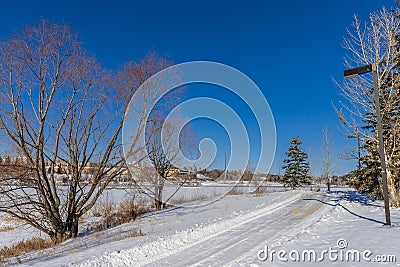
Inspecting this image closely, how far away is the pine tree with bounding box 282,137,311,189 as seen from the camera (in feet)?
114

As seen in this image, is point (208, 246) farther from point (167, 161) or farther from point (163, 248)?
point (167, 161)

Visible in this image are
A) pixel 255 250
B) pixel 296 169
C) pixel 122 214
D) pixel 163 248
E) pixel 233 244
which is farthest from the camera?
pixel 296 169


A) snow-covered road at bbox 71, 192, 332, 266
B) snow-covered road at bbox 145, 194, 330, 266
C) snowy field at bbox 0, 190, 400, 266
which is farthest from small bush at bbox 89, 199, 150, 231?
snow-covered road at bbox 145, 194, 330, 266

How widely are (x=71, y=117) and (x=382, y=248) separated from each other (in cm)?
1037

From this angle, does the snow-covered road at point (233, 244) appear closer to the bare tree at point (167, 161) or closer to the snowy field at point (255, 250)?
the snowy field at point (255, 250)

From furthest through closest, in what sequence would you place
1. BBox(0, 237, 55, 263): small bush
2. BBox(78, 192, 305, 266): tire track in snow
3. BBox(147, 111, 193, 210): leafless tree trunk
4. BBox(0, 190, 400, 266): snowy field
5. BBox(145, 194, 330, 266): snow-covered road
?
BBox(147, 111, 193, 210): leafless tree trunk < BBox(0, 237, 55, 263): small bush < BBox(78, 192, 305, 266): tire track in snow < BBox(145, 194, 330, 266): snow-covered road < BBox(0, 190, 400, 266): snowy field

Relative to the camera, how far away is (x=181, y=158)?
53.4ft

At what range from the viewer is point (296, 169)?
35.2m

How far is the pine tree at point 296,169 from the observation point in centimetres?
3481

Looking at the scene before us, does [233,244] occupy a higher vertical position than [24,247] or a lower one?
higher

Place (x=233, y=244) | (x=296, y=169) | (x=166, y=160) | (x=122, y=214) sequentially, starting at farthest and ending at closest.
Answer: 1. (x=296, y=169)
2. (x=166, y=160)
3. (x=122, y=214)
4. (x=233, y=244)

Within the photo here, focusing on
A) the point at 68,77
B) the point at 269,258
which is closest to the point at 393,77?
the point at 269,258

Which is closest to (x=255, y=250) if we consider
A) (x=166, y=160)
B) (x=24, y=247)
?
(x=24, y=247)

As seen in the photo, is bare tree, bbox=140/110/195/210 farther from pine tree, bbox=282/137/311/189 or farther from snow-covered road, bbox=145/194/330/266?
pine tree, bbox=282/137/311/189
